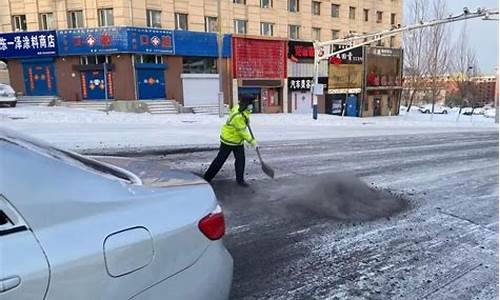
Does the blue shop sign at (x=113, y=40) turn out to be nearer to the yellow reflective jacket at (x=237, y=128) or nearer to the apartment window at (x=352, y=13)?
the apartment window at (x=352, y=13)

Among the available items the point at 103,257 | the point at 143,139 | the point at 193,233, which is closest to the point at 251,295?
the point at 193,233

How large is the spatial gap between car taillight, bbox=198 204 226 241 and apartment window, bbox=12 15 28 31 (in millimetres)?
29483

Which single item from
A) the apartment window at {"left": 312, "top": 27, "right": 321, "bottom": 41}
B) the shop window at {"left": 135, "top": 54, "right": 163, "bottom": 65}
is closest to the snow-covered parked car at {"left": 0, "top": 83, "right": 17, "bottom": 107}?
the shop window at {"left": 135, "top": 54, "right": 163, "bottom": 65}

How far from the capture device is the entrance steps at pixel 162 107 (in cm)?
2544

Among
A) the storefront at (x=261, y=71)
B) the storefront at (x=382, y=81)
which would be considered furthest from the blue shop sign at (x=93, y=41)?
the storefront at (x=382, y=81)

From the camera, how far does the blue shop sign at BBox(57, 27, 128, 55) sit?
24781mm

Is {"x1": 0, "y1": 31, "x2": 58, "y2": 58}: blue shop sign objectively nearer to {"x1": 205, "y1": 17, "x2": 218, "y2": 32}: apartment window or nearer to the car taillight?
{"x1": 205, "y1": 17, "x2": 218, "y2": 32}: apartment window

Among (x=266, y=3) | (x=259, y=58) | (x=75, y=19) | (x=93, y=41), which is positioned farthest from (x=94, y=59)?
(x=266, y=3)

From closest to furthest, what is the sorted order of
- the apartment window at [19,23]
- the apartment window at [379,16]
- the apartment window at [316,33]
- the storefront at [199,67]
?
the apartment window at [19,23] → the storefront at [199,67] → the apartment window at [316,33] → the apartment window at [379,16]

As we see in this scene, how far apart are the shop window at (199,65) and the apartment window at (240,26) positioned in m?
3.22

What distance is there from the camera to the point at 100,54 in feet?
84.1

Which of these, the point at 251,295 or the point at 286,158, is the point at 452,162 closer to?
the point at 286,158

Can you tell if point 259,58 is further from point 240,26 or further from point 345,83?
point 345,83

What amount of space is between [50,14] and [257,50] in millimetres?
13927
